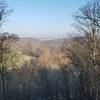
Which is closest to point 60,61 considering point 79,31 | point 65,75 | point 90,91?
point 65,75

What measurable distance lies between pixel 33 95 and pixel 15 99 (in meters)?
11.4

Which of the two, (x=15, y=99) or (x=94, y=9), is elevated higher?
(x=94, y=9)

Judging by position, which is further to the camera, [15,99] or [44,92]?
[44,92]

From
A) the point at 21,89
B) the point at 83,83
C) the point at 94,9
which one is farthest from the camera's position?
the point at 21,89

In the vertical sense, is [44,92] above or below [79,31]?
below

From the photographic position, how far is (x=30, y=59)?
267 ft

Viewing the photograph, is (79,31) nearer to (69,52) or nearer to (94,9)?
(94,9)

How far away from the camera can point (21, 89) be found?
65.8 m

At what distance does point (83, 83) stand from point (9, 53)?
1260 cm

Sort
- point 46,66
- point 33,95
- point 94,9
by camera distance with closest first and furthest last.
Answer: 1. point 94,9
2. point 33,95
3. point 46,66

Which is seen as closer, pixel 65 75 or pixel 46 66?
pixel 65 75

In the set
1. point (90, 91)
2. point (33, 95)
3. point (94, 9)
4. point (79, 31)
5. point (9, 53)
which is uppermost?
point (94, 9)

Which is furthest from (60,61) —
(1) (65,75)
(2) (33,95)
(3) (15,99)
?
(2) (33,95)

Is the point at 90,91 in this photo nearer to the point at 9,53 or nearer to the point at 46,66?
the point at 9,53
